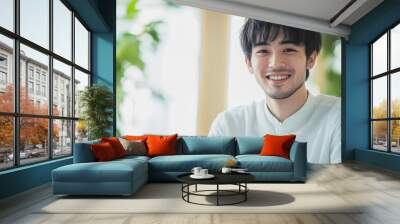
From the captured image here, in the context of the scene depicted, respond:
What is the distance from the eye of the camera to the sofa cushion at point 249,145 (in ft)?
22.7

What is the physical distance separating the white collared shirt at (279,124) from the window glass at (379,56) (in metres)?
1.44

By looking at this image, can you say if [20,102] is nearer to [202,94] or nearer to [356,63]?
[202,94]

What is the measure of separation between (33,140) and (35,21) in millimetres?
1802

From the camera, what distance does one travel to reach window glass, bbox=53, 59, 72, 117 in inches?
263

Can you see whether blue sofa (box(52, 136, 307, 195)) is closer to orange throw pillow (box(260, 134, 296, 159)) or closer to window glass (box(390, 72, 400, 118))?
orange throw pillow (box(260, 134, 296, 159))

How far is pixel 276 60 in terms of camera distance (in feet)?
28.9

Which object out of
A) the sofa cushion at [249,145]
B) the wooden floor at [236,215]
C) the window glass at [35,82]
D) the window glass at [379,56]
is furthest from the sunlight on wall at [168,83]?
the window glass at [379,56]

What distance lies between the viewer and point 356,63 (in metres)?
9.47

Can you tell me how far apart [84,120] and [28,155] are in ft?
7.19

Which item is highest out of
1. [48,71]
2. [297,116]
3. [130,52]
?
[130,52]

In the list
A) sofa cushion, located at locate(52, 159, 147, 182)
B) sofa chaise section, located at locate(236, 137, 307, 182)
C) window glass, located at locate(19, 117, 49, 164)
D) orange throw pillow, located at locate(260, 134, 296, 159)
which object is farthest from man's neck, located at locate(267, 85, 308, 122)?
window glass, located at locate(19, 117, 49, 164)

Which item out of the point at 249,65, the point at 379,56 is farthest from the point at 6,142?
the point at 379,56

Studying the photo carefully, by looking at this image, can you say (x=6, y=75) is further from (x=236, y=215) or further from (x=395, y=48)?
(x=395, y=48)

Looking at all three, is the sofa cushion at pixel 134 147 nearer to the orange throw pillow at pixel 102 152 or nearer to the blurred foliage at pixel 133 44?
the orange throw pillow at pixel 102 152
